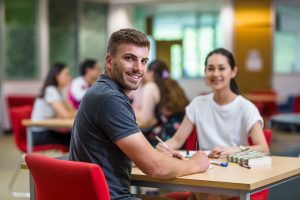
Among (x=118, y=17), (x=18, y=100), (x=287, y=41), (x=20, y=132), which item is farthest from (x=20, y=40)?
(x=287, y=41)

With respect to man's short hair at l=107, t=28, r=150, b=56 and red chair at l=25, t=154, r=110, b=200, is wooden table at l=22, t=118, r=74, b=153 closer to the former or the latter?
man's short hair at l=107, t=28, r=150, b=56

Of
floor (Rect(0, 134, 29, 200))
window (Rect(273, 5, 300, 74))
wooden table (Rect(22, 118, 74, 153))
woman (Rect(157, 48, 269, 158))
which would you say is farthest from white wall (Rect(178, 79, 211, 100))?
woman (Rect(157, 48, 269, 158))

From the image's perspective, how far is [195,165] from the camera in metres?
2.44

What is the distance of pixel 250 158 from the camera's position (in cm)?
264

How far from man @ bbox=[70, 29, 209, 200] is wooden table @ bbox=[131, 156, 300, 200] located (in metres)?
0.07

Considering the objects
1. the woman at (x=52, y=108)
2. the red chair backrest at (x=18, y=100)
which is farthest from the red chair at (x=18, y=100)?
the woman at (x=52, y=108)

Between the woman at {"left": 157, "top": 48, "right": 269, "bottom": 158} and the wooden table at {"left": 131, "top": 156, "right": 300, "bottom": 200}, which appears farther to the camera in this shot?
the woman at {"left": 157, "top": 48, "right": 269, "bottom": 158}

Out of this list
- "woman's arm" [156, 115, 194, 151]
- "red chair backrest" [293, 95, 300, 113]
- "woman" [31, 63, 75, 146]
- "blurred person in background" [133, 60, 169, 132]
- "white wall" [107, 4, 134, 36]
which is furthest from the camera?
"white wall" [107, 4, 134, 36]

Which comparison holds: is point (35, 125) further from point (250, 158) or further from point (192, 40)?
point (192, 40)

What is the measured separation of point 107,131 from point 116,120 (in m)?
0.06

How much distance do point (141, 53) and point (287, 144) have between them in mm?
7242

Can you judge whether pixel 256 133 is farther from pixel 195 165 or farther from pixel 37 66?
pixel 37 66

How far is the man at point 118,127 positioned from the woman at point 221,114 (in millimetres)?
1038

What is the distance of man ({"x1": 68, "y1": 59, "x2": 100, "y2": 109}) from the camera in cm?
689
